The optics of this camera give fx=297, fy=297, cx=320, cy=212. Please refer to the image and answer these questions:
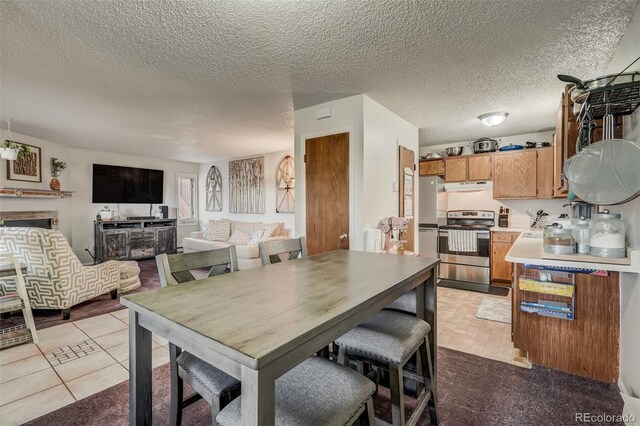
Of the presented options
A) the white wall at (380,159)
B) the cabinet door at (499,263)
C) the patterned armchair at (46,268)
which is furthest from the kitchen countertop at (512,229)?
the patterned armchair at (46,268)

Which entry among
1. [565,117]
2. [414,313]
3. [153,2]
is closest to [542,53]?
[565,117]

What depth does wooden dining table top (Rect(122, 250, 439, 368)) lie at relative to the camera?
81cm

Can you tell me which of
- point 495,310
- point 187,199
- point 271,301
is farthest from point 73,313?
point 495,310

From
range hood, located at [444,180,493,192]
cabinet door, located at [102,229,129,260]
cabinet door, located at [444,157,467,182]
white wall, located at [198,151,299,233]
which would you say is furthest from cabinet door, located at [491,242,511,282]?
cabinet door, located at [102,229,129,260]

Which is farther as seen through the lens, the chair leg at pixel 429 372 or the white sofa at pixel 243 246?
the white sofa at pixel 243 246

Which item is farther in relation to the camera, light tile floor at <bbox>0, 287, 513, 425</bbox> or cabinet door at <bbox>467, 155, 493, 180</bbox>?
cabinet door at <bbox>467, 155, 493, 180</bbox>

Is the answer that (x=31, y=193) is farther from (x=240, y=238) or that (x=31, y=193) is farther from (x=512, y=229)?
(x=512, y=229)

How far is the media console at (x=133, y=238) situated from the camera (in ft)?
19.0

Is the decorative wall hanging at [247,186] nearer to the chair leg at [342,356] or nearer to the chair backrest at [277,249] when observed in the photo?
the chair backrest at [277,249]

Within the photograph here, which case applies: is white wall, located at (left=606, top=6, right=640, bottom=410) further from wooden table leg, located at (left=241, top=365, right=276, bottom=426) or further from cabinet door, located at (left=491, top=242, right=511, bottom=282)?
cabinet door, located at (left=491, top=242, right=511, bottom=282)

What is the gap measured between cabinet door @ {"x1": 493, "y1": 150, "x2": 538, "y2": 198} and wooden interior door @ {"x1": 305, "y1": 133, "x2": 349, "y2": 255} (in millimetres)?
2885

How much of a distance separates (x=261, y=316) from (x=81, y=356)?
8.01ft

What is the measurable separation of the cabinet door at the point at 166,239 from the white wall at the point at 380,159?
5.36 metres

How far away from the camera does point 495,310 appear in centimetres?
351
